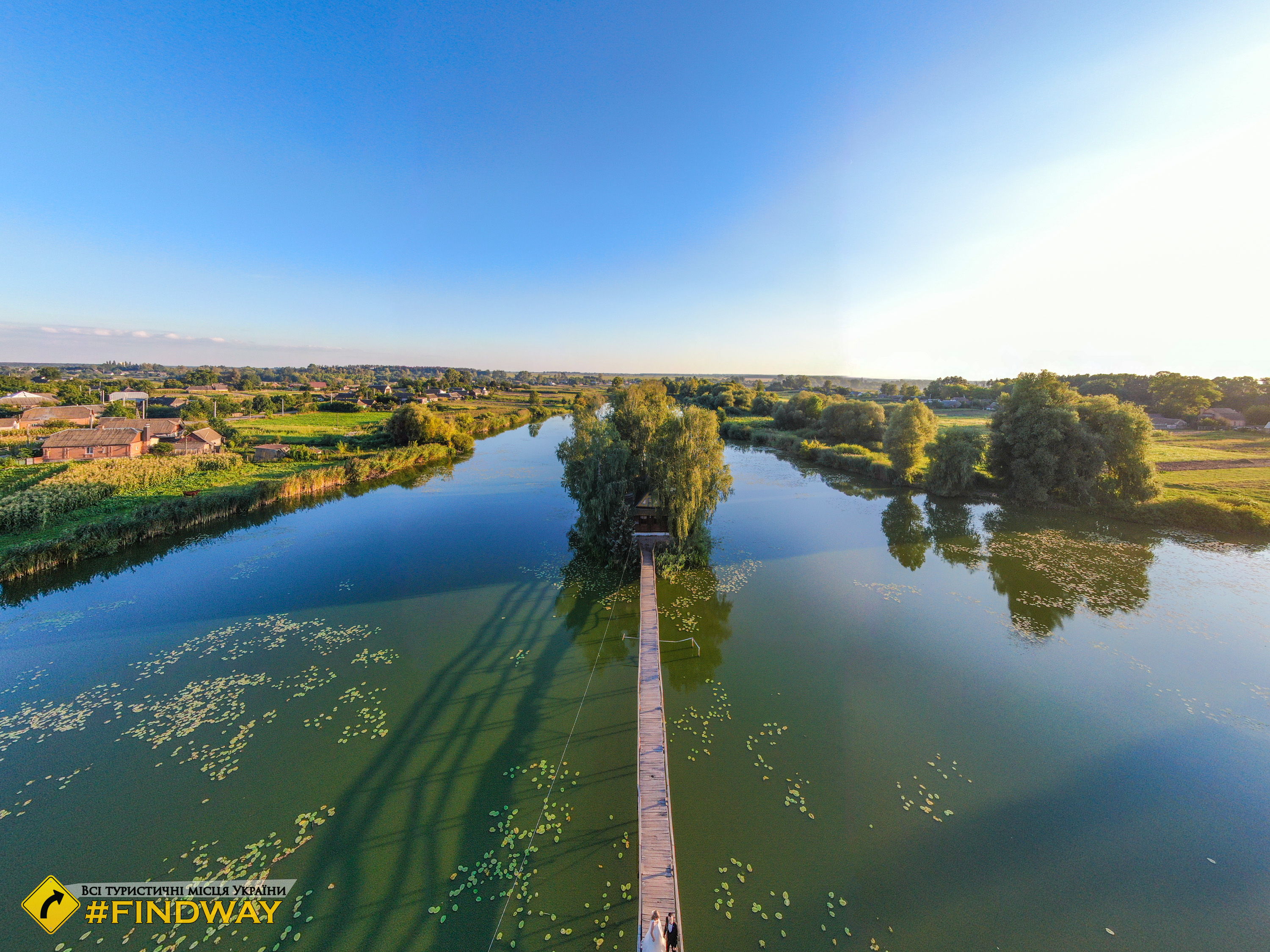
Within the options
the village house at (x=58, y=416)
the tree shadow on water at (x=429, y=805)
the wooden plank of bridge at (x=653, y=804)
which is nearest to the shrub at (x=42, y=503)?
the tree shadow on water at (x=429, y=805)

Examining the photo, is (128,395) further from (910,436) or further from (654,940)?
(910,436)

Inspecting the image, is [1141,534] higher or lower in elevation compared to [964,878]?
higher

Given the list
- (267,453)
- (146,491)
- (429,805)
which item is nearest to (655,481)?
(429,805)

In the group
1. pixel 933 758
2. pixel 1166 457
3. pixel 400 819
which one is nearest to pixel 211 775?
pixel 400 819

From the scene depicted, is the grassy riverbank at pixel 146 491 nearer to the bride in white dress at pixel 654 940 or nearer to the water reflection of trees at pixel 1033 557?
the bride in white dress at pixel 654 940

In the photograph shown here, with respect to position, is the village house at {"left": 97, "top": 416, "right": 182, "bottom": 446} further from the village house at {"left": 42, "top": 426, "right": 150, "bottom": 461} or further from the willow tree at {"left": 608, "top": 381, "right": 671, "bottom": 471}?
the willow tree at {"left": 608, "top": 381, "right": 671, "bottom": 471}

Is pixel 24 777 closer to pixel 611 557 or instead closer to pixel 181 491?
pixel 611 557
